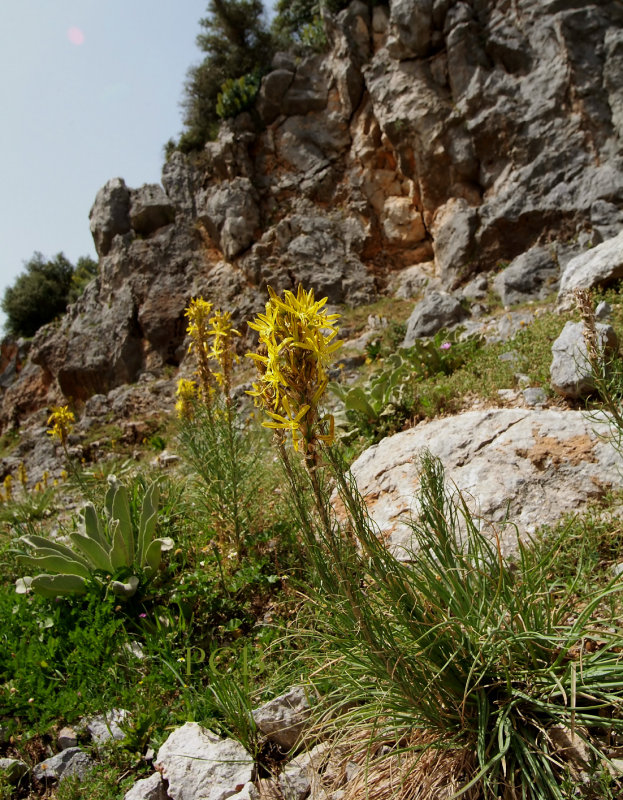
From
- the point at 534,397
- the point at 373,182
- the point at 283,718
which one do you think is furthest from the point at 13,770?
the point at 373,182

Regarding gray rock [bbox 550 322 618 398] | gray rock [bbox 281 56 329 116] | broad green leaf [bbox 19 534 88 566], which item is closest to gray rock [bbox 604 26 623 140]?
gray rock [bbox 281 56 329 116]

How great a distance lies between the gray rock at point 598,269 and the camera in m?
6.06

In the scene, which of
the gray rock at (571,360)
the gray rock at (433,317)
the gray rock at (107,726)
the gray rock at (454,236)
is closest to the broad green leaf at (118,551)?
the gray rock at (107,726)

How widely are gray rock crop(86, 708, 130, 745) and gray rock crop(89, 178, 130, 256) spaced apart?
16.0 metres

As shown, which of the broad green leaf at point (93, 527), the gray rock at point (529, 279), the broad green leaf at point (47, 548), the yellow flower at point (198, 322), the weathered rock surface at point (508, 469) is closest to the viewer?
the weathered rock surface at point (508, 469)

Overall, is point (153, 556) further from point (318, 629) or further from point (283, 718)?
point (283, 718)

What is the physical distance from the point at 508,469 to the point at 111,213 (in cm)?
1638

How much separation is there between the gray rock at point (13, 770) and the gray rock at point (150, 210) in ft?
50.7

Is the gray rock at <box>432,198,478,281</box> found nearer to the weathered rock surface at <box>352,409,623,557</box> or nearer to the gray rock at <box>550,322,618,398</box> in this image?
the gray rock at <box>550,322,618,398</box>

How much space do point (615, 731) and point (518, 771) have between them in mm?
326

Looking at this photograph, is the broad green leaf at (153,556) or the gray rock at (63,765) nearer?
the gray rock at (63,765)

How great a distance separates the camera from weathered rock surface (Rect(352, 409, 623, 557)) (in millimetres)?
2758

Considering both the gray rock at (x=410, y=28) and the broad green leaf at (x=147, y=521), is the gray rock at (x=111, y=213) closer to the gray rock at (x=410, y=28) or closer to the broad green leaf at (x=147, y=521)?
the gray rock at (x=410, y=28)

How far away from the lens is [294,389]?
1381mm
